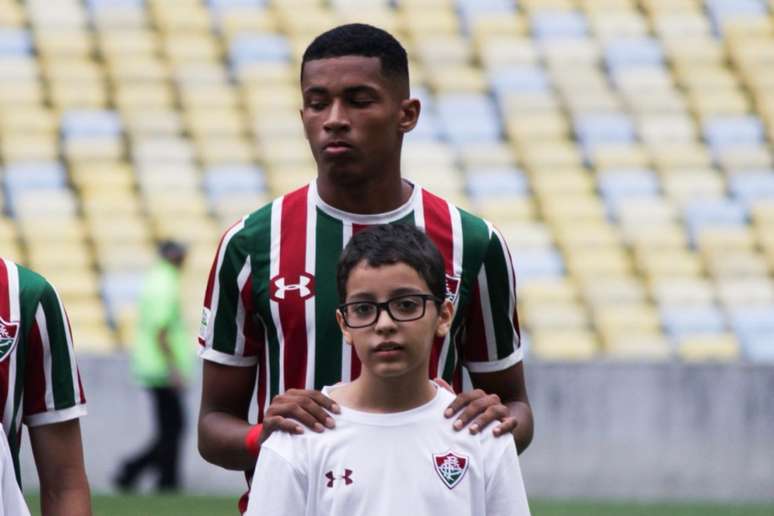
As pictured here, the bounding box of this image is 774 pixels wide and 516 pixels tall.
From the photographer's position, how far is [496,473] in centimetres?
323

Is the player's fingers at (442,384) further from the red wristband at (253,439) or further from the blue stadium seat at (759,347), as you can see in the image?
the blue stadium seat at (759,347)

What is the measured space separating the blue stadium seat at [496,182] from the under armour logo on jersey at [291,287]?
10423 mm

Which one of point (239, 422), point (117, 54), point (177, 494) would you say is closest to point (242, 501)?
point (239, 422)

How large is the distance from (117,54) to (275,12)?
155 centimetres

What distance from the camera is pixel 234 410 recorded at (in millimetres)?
3697

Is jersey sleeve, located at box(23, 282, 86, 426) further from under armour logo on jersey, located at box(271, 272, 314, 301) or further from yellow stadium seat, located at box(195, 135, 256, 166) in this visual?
yellow stadium seat, located at box(195, 135, 256, 166)

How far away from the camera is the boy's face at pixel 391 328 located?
10.5 feet

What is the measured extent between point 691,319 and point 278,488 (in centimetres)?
990

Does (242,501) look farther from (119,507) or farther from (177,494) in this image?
(177,494)

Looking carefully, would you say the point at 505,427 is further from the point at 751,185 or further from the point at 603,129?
the point at 603,129

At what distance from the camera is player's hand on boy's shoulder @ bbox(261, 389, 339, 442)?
126 inches

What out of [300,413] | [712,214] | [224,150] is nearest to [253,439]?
[300,413]

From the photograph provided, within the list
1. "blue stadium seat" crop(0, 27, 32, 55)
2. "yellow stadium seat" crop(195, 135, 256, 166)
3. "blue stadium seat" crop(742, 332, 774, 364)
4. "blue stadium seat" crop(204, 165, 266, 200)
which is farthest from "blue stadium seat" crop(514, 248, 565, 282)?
"blue stadium seat" crop(0, 27, 32, 55)

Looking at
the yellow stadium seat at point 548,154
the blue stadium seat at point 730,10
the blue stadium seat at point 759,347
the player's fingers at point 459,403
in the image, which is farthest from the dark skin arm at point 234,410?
the blue stadium seat at point 730,10
